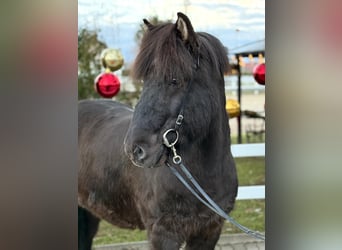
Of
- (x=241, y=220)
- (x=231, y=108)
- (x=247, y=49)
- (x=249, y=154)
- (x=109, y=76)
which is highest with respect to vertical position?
(x=247, y=49)

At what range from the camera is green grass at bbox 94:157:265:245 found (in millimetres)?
1635

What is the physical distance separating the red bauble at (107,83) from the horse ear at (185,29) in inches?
18.8

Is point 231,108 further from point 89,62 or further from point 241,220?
point 89,62

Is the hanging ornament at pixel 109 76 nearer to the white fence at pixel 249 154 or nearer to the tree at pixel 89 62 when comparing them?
the tree at pixel 89 62

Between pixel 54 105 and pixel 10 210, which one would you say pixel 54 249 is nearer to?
pixel 10 210

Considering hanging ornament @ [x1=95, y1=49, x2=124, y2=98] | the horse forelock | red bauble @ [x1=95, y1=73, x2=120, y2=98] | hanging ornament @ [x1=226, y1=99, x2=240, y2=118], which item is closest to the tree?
hanging ornament @ [x1=95, y1=49, x2=124, y2=98]

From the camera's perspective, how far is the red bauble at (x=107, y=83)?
145cm

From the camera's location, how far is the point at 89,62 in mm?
1704

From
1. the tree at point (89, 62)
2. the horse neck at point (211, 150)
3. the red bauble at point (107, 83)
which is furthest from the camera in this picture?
the tree at point (89, 62)

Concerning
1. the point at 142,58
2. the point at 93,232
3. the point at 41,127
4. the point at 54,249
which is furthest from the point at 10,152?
the point at 93,232

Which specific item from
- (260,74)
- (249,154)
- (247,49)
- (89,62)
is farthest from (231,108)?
(89,62)

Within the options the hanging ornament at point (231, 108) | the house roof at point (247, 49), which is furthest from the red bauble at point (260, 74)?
the house roof at point (247, 49)

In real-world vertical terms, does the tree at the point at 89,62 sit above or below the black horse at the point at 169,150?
above

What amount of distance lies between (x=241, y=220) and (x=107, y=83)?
2.20ft
